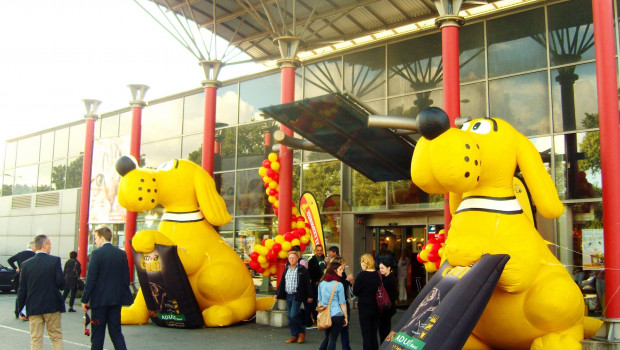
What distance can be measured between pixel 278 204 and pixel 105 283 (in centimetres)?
523

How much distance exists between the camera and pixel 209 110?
13492mm

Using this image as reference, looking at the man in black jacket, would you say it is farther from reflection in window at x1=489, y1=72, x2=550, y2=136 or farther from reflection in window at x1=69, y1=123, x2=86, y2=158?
reflection in window at x1=69, y1=123, x2=86, y2=158

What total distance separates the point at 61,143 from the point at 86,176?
6232mm

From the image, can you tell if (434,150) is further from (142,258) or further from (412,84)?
(412,84)

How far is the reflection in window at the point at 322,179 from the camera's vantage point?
14.0 metres

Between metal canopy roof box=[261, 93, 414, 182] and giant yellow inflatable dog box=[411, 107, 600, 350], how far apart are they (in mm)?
3192

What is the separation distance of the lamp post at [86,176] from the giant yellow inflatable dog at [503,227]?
14564 mm

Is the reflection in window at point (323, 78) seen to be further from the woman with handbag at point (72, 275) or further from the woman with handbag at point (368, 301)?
the woman with handbag at point (368, 301)

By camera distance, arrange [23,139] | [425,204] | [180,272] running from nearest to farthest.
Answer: [180,272] → [425,204] → [23,139]

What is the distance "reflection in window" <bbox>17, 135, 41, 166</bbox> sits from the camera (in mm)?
25156

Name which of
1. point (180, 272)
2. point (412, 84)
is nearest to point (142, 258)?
point (180, 272)

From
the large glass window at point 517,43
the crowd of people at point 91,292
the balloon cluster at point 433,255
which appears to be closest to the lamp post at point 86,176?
the crowd of people at point 91,292

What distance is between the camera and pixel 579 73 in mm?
10797

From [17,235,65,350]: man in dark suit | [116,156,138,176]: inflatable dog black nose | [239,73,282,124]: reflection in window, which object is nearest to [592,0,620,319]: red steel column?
[17,235,65,350]: man in dark suit
